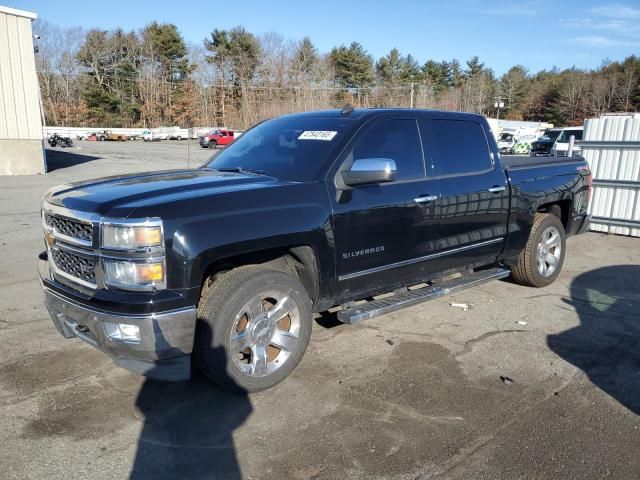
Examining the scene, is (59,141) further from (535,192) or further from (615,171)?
(535,192)

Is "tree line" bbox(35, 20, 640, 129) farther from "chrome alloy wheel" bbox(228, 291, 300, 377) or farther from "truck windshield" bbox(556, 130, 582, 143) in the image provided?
"chrome alloy wheel" bbox(228, 291, 300, 377)

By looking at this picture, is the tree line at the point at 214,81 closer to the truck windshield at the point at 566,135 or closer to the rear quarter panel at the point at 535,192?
the truck windshield at the point at 566,135

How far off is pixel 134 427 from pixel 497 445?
220cm

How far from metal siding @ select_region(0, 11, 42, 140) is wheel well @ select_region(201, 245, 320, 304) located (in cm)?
1967

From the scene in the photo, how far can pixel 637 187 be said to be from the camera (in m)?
9.52

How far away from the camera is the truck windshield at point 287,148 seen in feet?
13.4

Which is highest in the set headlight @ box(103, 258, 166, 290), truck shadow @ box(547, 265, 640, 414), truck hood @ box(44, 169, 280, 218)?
truck hood @ box(44, 169, 280, 218)


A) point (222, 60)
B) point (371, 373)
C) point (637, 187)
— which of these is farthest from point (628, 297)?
point (222, 60)

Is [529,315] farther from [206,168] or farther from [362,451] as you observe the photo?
[206,168]

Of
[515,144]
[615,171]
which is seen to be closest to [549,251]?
[615,171]

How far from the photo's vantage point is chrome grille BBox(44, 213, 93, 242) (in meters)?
3.27

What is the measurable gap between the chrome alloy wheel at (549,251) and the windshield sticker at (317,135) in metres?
3.19

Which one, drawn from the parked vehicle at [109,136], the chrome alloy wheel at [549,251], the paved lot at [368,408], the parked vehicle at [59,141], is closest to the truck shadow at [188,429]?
the paved lot at [368,408]

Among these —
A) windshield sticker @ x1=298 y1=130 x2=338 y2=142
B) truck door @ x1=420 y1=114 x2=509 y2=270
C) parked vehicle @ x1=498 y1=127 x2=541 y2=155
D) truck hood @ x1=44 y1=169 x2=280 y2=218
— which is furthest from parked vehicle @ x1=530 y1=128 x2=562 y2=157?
truck hood @ x1=44 y1=169 x2=280 y2=218
